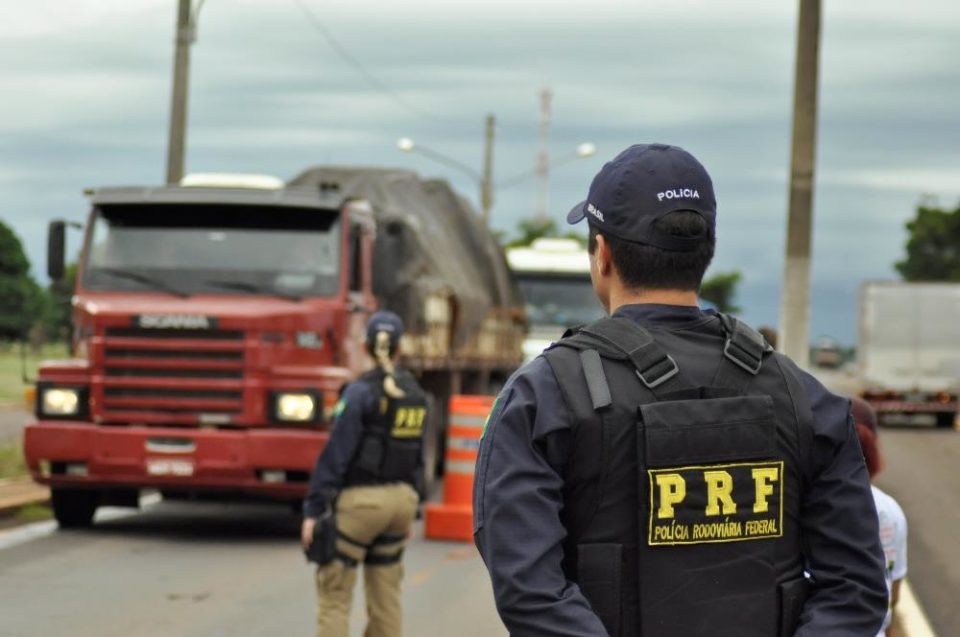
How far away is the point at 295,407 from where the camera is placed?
46.9 ft

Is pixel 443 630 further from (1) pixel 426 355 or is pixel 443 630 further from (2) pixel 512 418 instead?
(1) pixel 426 355

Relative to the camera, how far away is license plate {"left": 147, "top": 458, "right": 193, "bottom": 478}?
1403 cm

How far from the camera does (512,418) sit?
10.5 feet

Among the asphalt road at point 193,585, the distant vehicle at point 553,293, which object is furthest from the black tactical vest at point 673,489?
the distant vehicle at point 553,293

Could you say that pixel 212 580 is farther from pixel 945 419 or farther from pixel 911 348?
pixel 945 419

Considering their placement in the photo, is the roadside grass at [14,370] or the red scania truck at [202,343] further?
the roadside grass at [14,370]

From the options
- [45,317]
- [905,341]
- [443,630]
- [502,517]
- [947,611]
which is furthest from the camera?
[45,317]

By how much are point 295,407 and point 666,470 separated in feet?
36.7

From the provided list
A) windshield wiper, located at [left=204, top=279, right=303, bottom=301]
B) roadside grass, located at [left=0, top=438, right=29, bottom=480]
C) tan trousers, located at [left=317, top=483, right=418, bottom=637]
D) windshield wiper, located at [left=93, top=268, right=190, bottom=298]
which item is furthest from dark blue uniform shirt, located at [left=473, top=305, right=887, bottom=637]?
roadside grass, located at [left=0, top=438, right=29, bottom=480]

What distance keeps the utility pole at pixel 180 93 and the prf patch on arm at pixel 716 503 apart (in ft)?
66.4

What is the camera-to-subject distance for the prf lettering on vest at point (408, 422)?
28.5 ft

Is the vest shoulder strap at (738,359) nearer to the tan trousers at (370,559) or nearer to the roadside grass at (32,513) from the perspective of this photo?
the tan trousers at (370,559)

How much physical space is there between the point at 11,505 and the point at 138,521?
1.16m

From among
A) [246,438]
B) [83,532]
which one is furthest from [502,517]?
[83,532]
